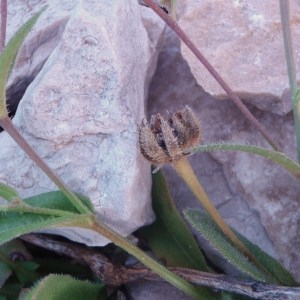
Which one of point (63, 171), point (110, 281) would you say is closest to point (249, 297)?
point (110, 281)

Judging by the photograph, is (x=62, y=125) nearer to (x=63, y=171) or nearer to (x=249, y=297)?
(x=63, y=171)

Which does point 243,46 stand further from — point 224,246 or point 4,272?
point 4,272

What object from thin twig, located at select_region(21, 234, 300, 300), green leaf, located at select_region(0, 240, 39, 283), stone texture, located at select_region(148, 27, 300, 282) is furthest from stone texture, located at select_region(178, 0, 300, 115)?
green leaf, located at select_region(0, 240, 39, 283)

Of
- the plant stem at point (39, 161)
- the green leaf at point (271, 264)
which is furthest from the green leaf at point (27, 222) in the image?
the green leaf at point (271, 264)

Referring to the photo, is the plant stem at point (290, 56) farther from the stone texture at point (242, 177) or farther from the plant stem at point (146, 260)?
the plant stem at point (146, 260)

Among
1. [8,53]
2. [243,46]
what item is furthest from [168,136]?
[243,46]

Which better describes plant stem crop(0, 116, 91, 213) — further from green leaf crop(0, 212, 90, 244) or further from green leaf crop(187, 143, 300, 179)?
green leaf crop(187, 143, 300, 179)
